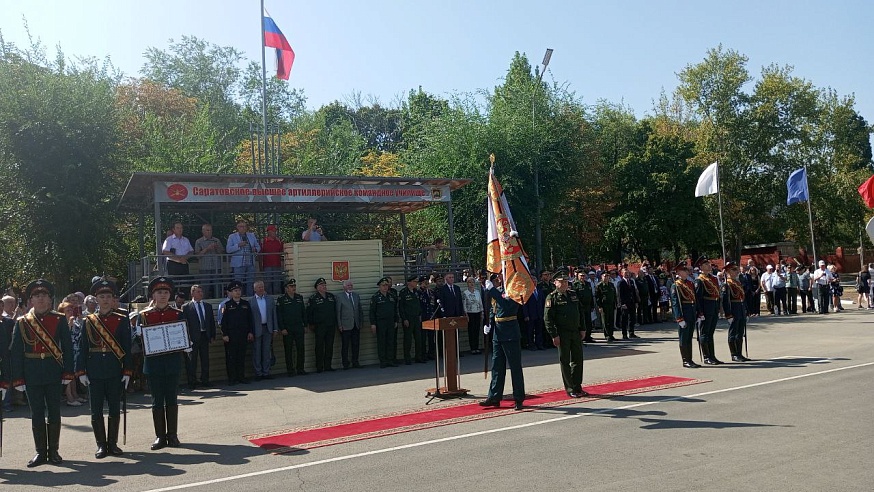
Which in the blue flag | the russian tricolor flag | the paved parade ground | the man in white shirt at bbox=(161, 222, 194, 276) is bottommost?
the paved parade ground

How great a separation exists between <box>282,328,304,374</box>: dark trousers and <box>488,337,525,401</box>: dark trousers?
6135 mm

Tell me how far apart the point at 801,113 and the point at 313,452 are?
4467 centimetres

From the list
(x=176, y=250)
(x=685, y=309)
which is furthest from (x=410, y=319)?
(x=685, y=309)

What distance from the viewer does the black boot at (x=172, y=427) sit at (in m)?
9.33

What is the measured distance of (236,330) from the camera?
15.0 meters

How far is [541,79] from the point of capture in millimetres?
30281

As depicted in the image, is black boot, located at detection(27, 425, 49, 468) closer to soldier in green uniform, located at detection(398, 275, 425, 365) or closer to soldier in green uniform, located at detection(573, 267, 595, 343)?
soldier in green uniform, located at detection(398, 275, 425, 365)

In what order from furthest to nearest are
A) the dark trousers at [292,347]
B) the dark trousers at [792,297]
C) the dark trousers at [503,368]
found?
the dark trousers at [792,297] < the dark trousers at [292,347] < the dark trousers at [503,368]

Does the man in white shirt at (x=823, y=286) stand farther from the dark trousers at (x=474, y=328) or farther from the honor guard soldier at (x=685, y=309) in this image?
the dark trousers at (x=474, y=328)

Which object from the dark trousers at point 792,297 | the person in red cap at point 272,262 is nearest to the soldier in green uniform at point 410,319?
the person in red cap at point 272,262

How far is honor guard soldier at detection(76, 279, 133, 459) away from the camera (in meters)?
9.05

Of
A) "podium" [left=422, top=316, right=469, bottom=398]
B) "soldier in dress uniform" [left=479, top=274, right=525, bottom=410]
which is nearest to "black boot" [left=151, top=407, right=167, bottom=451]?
"podium" [left=422, top=316, right=469, bottom=398]

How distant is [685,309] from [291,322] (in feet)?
26.3

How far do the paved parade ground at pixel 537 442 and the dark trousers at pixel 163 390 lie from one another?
0.61m
